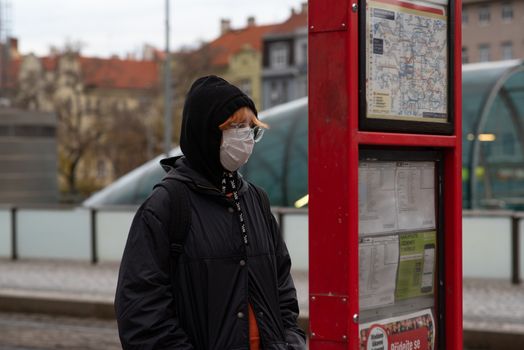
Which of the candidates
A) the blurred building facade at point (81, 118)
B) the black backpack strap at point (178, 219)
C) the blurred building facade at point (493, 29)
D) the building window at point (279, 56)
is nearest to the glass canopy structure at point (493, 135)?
the black backpack strap at point (178, 219)

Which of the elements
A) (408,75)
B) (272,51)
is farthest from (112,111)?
(408,75)

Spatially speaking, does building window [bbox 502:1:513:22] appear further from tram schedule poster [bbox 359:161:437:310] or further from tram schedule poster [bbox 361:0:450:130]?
tram schedule poster [bbox 359:161:437:310]

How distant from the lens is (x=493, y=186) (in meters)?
24.6

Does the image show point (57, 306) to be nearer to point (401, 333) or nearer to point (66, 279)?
point (66, 279)

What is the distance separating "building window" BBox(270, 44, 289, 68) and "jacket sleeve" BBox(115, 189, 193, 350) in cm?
8131

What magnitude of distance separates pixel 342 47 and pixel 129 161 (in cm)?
6244

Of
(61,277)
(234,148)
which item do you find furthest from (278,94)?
(234,148)

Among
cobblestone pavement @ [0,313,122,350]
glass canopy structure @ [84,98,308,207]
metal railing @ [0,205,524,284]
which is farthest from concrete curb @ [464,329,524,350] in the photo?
glass canopy structure @ [84,98,308,207]

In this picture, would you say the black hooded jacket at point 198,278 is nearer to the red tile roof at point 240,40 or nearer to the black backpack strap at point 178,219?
the black backpack strap at point 178,219

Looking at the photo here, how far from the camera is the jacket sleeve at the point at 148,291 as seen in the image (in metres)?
2.94

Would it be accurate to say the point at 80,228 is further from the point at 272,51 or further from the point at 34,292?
the point at 272,51

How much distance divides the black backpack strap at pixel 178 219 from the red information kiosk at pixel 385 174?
0.40 meters

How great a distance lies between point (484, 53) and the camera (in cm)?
8325

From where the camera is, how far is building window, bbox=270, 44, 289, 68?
3302 inches
